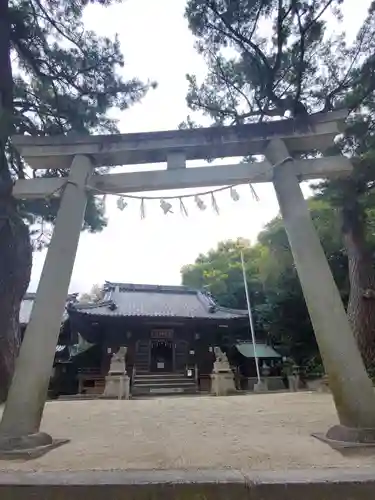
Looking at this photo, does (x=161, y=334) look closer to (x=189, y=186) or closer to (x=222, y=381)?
(x=222, y=381)

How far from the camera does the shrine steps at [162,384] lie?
54.1 feet

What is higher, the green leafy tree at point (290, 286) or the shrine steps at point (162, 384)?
the green leafy tree at point (290, 286)

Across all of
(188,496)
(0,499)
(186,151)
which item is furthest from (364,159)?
(0,499)

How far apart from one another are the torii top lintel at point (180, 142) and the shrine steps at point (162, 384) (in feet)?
44.8

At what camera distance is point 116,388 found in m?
12.6

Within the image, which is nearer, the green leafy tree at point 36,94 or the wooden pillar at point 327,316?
the wooden pillar at point 327,316

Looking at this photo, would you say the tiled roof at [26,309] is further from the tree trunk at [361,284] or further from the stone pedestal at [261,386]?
the tree trunk at [361,284]

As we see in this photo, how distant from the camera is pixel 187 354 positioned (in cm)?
1897

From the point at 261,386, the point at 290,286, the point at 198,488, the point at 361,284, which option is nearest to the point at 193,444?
the point at 198,488

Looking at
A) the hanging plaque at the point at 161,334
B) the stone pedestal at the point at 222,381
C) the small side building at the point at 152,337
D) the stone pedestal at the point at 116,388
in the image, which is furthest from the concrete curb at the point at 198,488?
the hanging plaque at the point at 161,334

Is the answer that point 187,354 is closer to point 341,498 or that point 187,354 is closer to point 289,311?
point 289,311

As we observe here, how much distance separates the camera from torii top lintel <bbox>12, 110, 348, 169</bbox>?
4.69m

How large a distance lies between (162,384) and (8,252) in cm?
1192

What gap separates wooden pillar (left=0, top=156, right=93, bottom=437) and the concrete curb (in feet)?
4.21
